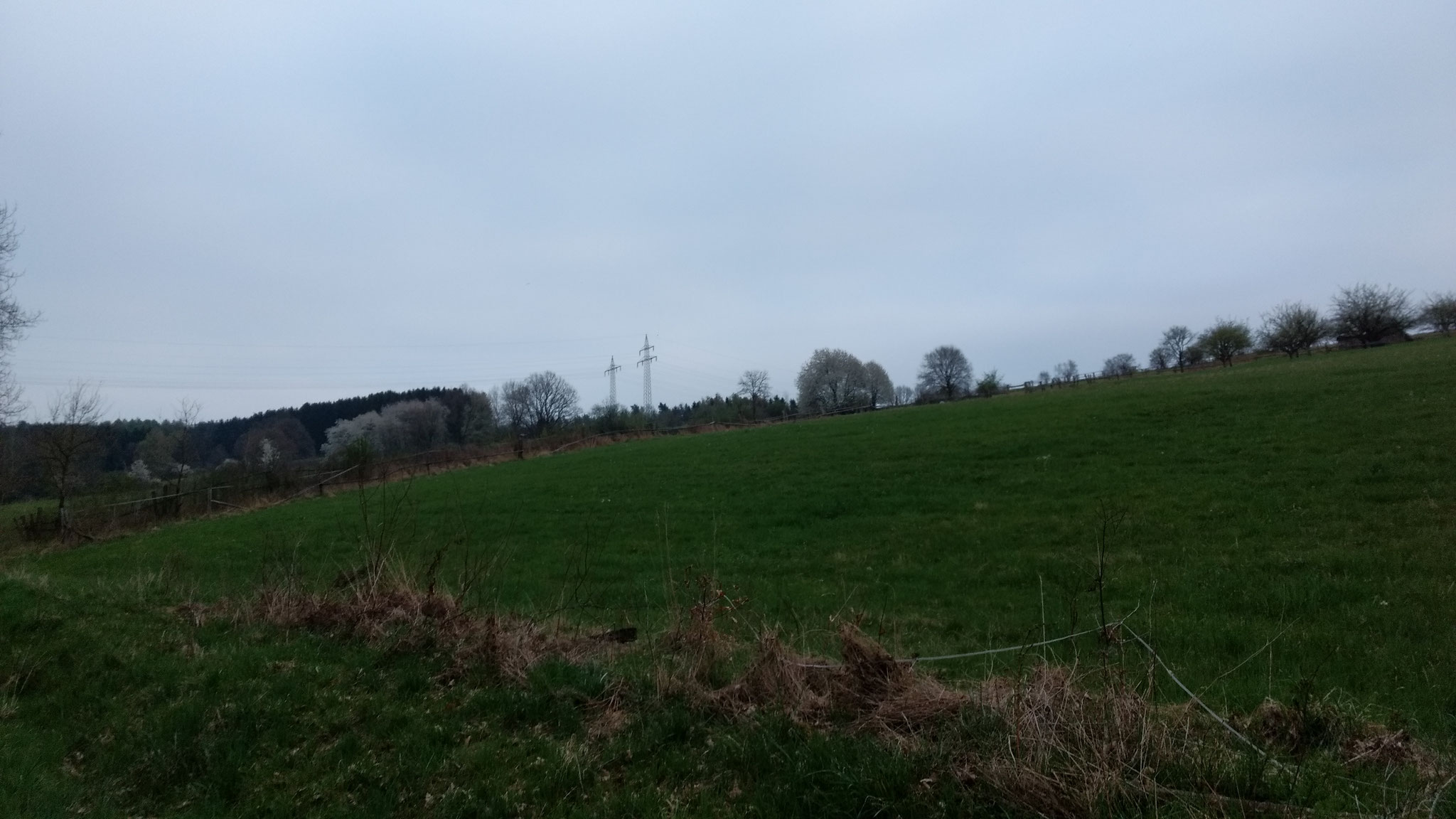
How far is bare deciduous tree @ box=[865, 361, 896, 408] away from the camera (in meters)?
94.3

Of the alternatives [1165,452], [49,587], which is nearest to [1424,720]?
[1165,452]

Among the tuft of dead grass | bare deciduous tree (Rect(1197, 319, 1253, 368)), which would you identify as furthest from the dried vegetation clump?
bare deciduous tree (Rect(1197, 319, 1253, 368))

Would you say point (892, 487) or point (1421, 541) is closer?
point (1421, 541)

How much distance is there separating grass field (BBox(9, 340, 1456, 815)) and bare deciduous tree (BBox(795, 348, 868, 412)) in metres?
67.0

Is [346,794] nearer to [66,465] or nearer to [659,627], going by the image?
[659,627]

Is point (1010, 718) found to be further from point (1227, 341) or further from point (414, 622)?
point (1227, 341)

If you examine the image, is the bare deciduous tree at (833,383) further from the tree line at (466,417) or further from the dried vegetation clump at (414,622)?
the dried vegetation clump at (414,622)

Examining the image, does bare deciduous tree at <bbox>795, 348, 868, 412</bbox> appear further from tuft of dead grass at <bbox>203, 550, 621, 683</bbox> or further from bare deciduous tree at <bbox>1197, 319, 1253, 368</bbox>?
tuft of dead grass at <bbox>203, 550, 621, 683</bbox>

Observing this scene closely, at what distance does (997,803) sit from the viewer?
11.3 ft

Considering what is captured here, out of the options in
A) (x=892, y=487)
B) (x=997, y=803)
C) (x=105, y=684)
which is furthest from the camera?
(x=892, y=487)

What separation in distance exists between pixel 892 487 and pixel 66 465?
34875 mm

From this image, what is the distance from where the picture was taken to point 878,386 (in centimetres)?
9925

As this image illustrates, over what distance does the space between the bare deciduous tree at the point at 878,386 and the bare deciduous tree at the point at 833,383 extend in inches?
31.2

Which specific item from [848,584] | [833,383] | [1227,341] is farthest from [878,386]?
[848,584]
